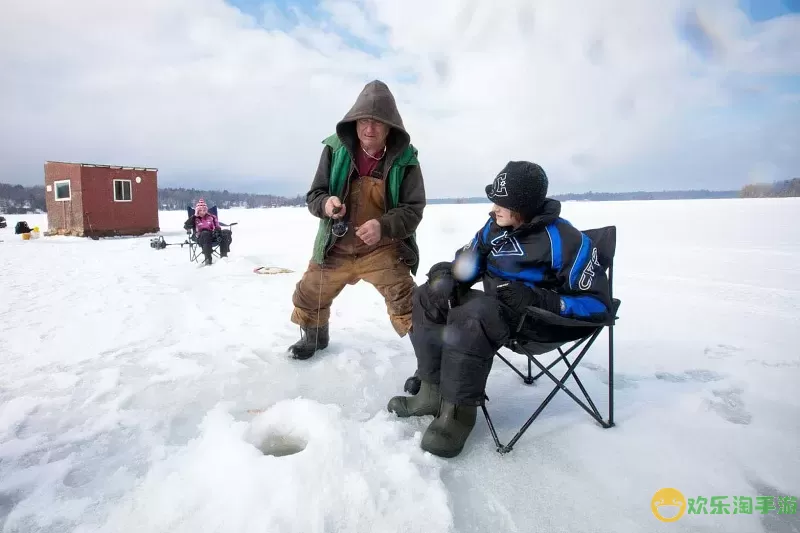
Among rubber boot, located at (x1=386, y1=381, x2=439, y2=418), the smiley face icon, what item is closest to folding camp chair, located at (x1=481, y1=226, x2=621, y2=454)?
rubber boot, located at (x1=386, y1=381, x2=439, y2=418)

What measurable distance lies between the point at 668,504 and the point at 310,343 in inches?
97.3

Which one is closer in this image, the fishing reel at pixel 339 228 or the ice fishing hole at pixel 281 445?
the ice fishing hole at pixel 281 445

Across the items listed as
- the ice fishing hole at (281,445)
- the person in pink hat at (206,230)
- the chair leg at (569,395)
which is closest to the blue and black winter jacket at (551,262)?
the chair leg at (569,395)

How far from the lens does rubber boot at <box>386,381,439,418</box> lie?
2.29m

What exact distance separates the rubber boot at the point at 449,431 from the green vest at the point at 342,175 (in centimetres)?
154

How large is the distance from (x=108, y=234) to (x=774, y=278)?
22128 millimetres

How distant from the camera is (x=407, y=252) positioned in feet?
10.3

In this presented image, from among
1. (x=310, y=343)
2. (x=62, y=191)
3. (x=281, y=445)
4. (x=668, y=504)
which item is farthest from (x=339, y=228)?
(x=62, y=191)

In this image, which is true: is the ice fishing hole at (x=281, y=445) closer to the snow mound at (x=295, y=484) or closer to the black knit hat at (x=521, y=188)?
the snow mound at (x=295, y=484)

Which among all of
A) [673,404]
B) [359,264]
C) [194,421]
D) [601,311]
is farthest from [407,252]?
[673,404]

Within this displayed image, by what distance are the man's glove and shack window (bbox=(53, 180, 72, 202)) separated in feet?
71.7

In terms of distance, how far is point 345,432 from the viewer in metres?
2.00

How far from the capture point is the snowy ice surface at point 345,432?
1.59 metres

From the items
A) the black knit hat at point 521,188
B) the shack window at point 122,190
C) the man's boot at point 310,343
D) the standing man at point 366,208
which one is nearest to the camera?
the black knit hat at point 521,188
